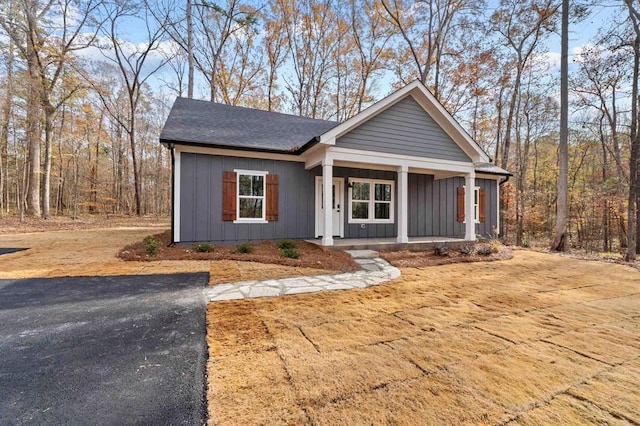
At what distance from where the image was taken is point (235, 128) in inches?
348

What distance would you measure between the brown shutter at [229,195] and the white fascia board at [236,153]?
1.89 ft

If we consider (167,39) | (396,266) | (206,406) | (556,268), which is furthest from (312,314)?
(167,39)

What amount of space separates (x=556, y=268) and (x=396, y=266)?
379cm

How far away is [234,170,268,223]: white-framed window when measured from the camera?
7938 mm

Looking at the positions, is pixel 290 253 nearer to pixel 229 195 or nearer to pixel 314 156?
pixel 229 195

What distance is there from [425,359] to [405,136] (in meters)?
7.08

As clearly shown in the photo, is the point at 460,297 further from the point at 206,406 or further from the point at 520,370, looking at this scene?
the point at 206,406

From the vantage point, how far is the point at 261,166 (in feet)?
26.7

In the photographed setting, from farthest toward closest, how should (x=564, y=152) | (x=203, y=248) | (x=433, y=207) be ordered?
1. (x=433, y=207)
2. (x=564, y=152)
3. (x=203, y=248)

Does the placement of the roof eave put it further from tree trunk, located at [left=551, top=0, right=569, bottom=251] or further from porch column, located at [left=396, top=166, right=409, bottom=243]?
tree trunk, located at [left=551, top=0, right=569, bottom=251]

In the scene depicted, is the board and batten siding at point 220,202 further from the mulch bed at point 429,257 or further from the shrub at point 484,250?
the shrub at point 484,250

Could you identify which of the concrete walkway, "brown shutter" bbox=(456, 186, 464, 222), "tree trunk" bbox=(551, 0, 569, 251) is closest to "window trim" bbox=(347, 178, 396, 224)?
"brown shutter" bbox=(456, 186, 464, 222)

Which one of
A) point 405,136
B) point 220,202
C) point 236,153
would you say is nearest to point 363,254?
point 405,136

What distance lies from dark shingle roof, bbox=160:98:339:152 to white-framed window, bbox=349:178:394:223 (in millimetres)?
2353
